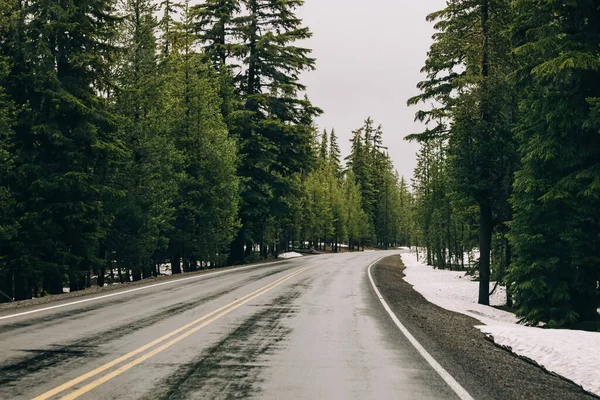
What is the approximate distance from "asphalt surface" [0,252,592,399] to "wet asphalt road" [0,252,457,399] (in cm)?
2

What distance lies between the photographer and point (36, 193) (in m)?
19.1

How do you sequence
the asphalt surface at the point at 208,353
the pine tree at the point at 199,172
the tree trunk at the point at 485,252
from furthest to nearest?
the pine tree at the point at 199,172, the tree trunk at the point at 485,252, the asphalt surface at the point at 208,353

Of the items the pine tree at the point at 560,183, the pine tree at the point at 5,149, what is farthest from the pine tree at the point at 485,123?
the pine tree at the point at 5,149

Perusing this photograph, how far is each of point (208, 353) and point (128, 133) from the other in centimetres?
Answer: 1851

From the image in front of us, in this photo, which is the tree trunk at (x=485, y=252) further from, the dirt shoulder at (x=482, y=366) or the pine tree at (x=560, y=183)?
the dirt shoulder at (x=482, y=366)

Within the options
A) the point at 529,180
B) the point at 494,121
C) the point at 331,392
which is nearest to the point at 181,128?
the point at 494,121

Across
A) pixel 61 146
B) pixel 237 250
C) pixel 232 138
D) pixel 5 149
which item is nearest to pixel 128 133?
pixel 61 146

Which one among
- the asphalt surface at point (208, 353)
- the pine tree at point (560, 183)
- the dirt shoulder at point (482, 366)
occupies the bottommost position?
the dirt shoulder at point (482, 366)

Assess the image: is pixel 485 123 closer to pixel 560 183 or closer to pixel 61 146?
pixel 560 183

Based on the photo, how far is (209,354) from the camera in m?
6.86

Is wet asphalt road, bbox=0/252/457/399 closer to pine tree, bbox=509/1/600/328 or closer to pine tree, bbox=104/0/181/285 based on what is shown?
pine tree, bbox=509/1/600/328

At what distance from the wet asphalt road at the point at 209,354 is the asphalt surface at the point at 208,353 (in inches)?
0.6

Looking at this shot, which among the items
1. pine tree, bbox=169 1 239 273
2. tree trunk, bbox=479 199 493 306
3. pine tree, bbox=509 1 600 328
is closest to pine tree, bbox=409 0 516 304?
tree trunk, bbox=479 199 493 306

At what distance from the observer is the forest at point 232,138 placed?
1329 cm
